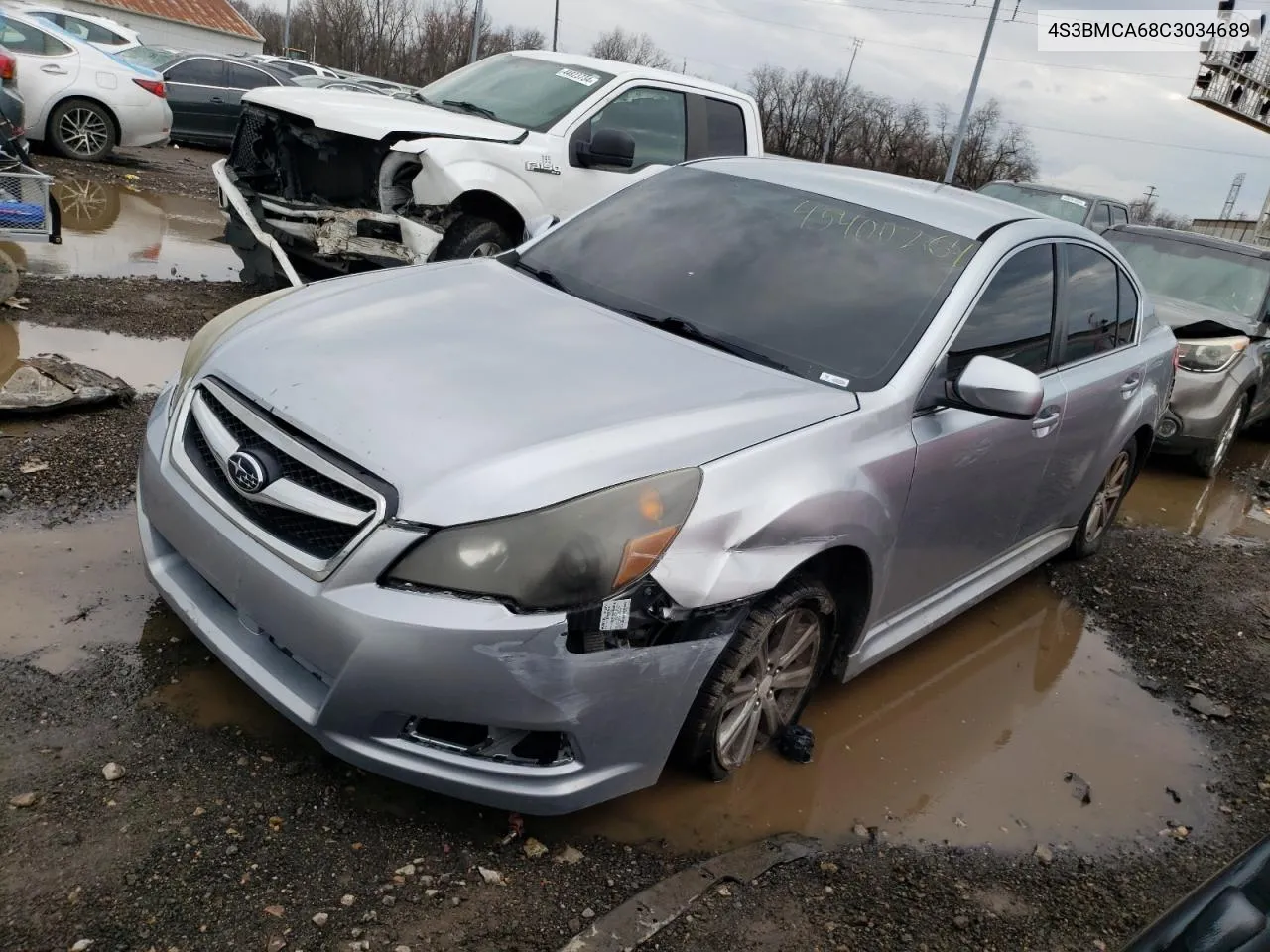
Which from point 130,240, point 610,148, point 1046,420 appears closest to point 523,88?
point 610,148

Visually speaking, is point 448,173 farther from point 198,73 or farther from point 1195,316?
point 198,73

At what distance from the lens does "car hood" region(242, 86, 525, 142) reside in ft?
20.8

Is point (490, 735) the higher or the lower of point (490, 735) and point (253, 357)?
the lower

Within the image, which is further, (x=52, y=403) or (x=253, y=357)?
(x=52, y=403)

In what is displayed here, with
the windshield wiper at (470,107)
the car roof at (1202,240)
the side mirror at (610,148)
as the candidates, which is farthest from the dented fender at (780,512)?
the car roof at (1202,240)

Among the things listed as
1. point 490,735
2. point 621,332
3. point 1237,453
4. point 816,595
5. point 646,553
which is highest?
point 621,332

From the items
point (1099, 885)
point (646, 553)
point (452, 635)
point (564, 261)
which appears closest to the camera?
point (452, 635)

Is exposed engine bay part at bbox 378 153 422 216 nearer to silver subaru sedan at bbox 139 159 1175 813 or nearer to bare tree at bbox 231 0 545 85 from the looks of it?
silver subaru sedan at bbox 139 159 1175 813

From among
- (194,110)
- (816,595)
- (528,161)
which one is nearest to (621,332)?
(816,595)

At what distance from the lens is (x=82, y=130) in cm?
1244

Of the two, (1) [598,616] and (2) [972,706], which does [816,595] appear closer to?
(1) [598,616]

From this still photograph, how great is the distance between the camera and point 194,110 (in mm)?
16859

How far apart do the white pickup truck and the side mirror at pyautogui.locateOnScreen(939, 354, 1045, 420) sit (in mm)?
3408

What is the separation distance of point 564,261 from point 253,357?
1.35 metres
